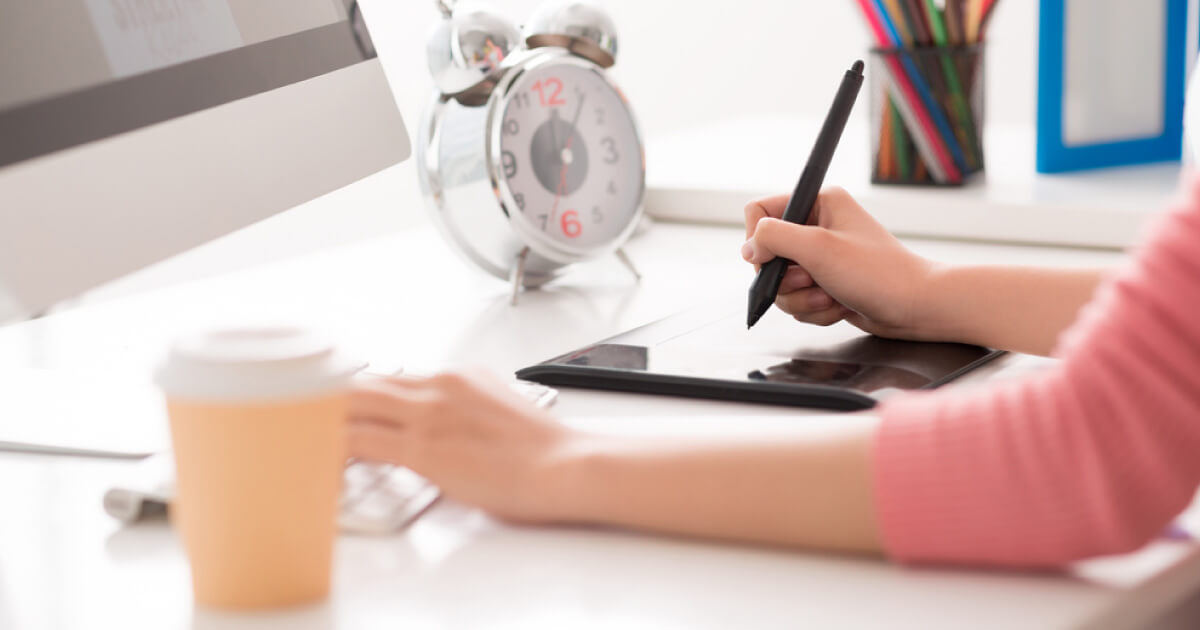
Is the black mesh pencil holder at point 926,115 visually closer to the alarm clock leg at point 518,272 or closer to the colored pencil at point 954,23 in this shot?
the colored pencil at point 954,23

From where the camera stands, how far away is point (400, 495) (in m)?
0.63

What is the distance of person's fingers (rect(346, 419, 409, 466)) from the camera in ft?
2.10

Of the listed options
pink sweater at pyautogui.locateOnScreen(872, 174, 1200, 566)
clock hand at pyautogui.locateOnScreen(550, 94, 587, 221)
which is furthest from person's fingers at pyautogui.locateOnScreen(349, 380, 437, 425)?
clock hand at pyautogui.locateOnScreen(550, 94, 587, 221)

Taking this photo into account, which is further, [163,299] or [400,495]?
[163,299]

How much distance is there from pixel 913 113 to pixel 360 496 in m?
0.84

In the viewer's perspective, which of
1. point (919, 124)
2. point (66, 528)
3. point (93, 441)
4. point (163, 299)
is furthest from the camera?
point (919, 124)

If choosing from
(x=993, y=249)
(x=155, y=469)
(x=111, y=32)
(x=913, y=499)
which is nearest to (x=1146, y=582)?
(x=913, y=499)

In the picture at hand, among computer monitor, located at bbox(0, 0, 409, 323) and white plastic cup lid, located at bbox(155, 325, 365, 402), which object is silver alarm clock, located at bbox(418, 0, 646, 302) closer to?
computer monitor, located at bbox(0, 0, 409, 323)

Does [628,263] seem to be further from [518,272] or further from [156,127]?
[156,127]

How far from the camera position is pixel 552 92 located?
3.64 feet

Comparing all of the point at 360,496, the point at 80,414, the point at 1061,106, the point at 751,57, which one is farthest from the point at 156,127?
the point at 751,57

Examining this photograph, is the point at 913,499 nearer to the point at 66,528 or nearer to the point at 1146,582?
the point at 1146,582

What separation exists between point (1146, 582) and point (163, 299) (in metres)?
0.85

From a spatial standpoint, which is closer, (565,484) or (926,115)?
(565,484)
